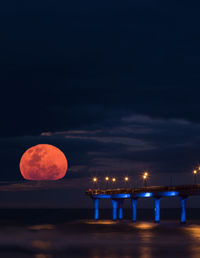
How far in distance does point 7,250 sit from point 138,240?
21788 mm

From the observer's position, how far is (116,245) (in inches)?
2625

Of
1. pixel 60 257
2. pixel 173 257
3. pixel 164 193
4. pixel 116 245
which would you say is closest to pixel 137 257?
pixel 173 257

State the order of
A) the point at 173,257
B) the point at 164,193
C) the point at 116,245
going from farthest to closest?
the point at 164,193 < the point at 116,245 < the point at 173,257

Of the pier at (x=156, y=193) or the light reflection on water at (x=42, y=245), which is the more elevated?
the pier at (x=156, y=193)

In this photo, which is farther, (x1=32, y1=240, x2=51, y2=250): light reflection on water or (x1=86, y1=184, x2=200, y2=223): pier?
(x1=86, y1=184, x2=200, y2=223): pier

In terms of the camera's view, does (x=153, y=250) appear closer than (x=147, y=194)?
Yes

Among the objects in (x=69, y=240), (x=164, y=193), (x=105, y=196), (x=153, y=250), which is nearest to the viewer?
(x=153, y=250)

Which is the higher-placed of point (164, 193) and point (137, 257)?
point (164, 193)

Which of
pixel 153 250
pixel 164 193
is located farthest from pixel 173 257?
pixel 164 193

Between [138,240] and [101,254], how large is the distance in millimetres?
19201

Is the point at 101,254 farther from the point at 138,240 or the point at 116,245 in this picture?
the point at 138,240

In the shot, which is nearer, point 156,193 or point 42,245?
point 42,245

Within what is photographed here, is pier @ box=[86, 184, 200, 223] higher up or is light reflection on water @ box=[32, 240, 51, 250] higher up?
pier @ box=[86, 184, 200, 223]

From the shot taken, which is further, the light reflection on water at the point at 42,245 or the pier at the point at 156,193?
the pier at the point at 156,193
